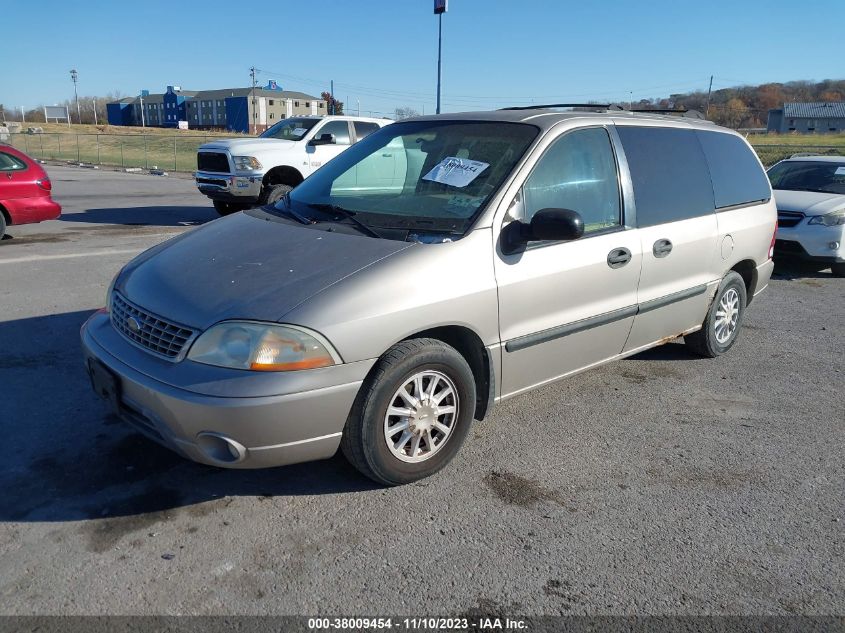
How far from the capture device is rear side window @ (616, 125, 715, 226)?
171 inches

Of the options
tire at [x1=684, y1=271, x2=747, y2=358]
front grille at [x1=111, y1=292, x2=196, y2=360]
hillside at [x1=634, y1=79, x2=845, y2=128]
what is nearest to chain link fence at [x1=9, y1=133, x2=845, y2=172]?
tire at [x1=684, y1=271, x2=747, y2=358]

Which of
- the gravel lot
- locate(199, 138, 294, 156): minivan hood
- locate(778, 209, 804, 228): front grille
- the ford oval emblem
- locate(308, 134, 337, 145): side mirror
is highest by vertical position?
locate(308, 134, 337, 145): side mirror

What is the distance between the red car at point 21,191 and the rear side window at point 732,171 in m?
9.28

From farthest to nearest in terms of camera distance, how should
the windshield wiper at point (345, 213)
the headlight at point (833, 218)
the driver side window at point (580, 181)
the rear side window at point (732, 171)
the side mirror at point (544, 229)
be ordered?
1. the headlight at point (833, 218)
2. the rear side window at point (732, 171)
3. the driver side window at point (580, 181)
4. the windshield wiper at point (345, 213)
5. the side mirror at point (544, 229)

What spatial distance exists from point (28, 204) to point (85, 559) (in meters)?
8.91

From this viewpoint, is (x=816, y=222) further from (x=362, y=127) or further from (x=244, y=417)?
(x=244, y=417)

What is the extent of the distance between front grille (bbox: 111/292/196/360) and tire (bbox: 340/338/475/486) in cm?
82

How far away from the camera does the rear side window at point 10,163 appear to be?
978 cm

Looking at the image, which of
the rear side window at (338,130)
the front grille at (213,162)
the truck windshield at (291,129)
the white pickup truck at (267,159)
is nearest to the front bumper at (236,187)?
the white pickup truck at (267,159)

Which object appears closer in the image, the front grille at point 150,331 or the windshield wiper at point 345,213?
the front grille at point 150,331

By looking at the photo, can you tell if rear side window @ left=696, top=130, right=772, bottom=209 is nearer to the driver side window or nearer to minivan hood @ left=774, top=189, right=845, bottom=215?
the driver side window

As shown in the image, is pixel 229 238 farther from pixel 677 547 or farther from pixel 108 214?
pixel 108 214

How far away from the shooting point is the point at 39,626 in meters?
2.36

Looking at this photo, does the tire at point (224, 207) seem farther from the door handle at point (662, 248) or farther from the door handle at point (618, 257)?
the door handle at point (618, 257)
